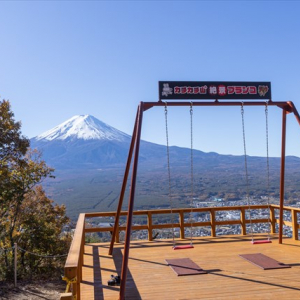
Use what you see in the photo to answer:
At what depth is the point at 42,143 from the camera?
141 m

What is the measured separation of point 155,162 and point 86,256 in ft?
325

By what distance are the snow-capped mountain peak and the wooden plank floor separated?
456ft

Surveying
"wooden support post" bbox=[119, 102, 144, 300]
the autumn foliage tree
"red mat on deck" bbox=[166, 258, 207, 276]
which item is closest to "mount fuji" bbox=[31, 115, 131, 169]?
the autumn foliage tree

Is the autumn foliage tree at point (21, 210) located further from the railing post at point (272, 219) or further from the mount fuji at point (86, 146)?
the mount fuji at point (86, 146)

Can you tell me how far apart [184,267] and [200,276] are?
565 millimetres

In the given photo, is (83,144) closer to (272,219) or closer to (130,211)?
(272,219)

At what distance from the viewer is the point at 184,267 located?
630cm

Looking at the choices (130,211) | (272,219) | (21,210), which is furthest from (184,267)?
(21,210)

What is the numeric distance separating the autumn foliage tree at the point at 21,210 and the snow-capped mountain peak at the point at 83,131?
132823 mm

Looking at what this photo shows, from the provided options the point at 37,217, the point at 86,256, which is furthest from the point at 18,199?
the point at 86,256

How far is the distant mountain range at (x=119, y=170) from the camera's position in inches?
1987

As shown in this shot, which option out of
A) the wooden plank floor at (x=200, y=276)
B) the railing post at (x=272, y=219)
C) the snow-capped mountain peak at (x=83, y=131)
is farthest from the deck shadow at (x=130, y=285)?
the snow-capped mountain peak at (x=83, y=131)

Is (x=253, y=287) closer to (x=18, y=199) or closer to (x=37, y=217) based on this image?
(x=18, y=199)

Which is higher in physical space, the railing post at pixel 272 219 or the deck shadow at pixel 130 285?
the railing post at pixel 272 219
